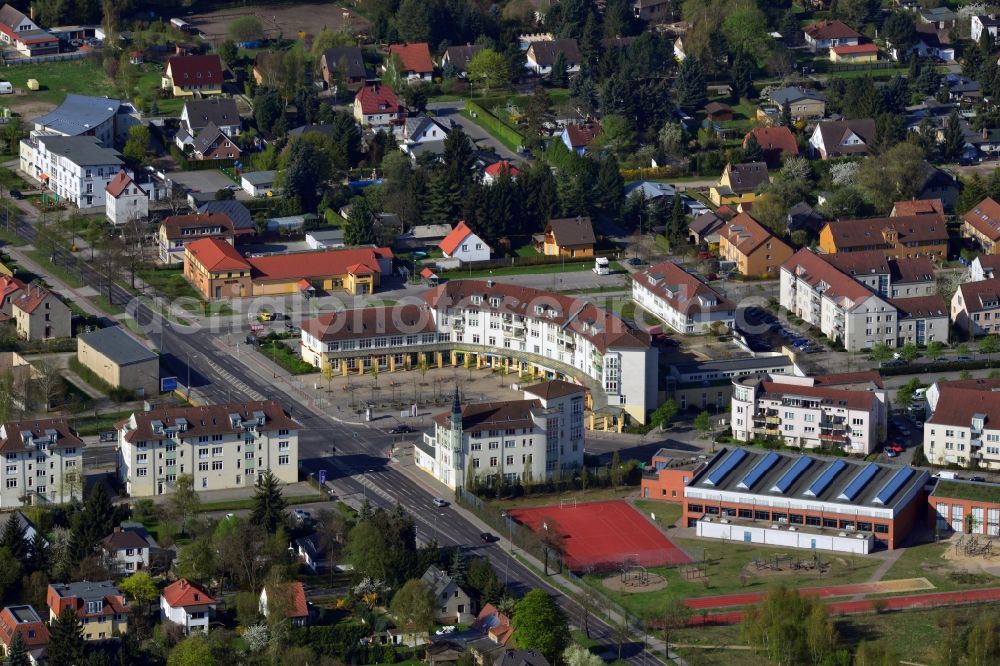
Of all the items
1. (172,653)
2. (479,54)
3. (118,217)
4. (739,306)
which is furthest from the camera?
(479,54)

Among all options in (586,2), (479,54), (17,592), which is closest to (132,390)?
(17,592)

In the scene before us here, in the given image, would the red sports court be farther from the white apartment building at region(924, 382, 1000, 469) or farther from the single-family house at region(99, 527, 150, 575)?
the single-family house at region(99, 527, 150, 575)

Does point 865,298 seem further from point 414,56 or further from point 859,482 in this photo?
point 414,56

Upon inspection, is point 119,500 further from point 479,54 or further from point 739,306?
point 479,54

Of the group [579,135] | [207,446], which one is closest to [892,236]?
[579,135]

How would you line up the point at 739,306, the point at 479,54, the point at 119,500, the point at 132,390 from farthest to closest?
1. the point at 479,54
2. the point at 739,306
3. the point at 132,390
4. the point at 119,500

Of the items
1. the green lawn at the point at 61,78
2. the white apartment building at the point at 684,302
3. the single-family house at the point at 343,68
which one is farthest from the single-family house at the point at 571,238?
the green lawn at the point at 61,78

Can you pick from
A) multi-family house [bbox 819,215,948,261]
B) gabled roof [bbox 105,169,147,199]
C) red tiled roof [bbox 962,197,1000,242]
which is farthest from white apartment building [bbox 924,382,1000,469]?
gabled roof [bbox 105,169,147,199]
